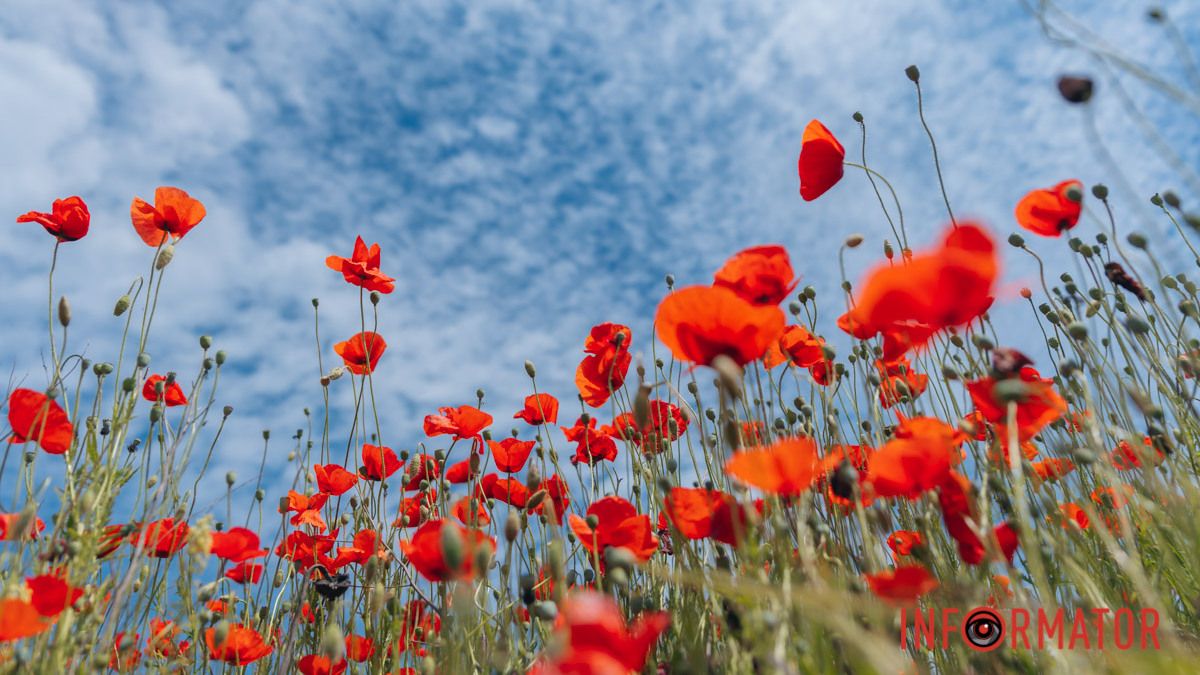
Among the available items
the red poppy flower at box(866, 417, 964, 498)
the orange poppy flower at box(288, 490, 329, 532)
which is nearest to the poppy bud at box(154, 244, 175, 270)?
the orange poppy flower at box(288, 490, 329, 532)

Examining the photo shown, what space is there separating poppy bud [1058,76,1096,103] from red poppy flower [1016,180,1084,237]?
38 centimetres

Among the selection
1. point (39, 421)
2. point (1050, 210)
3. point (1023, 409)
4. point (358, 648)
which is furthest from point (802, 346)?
point (39, 421)

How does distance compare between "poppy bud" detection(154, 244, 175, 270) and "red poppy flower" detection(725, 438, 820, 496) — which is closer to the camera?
"red poppy flower" detection(725, 438, 820, 496)

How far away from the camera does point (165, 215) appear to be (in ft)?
9.20

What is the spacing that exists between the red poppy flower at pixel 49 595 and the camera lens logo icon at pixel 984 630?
1.80m

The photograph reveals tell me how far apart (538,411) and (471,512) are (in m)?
0.59

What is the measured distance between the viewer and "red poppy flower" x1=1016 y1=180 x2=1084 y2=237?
2262mm

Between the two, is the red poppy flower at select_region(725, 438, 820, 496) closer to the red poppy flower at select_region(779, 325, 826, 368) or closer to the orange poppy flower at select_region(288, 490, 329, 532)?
the red poppy flower at select_region(779, 325, 826, 368)

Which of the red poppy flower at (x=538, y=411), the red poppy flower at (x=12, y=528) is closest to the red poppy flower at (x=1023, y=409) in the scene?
the red poppy flower at (x=538, y=411)

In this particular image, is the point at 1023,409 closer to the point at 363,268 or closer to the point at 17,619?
the point at 17,619

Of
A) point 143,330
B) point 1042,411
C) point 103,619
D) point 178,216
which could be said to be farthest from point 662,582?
point 178,216

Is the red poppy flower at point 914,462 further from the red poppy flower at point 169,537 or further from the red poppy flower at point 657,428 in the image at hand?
the red poppy flower at point 169,537

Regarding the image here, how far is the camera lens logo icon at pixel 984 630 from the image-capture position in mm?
1413

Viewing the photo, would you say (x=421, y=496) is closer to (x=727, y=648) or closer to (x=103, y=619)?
(x=103, y=619)
